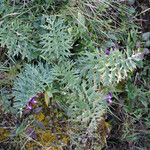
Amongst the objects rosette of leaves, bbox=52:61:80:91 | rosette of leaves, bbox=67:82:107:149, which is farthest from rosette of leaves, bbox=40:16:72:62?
rosette of leaves, bbox=67:82:107:149

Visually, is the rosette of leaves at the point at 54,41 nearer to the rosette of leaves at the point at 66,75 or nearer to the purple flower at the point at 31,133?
the rosette of leaves at the point at 66,75

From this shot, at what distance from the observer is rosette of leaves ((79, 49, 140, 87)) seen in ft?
6.42

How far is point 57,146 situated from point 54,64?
0.50m

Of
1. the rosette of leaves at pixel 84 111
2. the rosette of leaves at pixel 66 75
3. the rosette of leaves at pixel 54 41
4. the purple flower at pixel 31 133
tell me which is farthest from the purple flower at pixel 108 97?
the purple flower at pixel 31 133

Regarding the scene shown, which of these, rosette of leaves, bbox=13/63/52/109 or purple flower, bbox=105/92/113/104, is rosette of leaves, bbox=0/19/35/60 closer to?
rosette of leaves, bbox=13/63/52/109

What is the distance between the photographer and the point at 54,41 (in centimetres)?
204

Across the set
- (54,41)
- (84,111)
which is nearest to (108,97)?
(84,111)

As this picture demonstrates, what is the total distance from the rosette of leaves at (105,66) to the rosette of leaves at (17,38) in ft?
1.09

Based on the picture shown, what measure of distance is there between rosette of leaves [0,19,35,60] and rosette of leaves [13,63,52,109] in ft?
0.33

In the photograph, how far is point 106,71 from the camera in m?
1.98

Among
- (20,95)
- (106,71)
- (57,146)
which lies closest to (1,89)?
(20,95)

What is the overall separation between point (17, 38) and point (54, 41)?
230mm

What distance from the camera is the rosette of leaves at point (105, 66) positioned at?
1.96 metres

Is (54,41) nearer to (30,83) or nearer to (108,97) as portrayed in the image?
(30,83)
